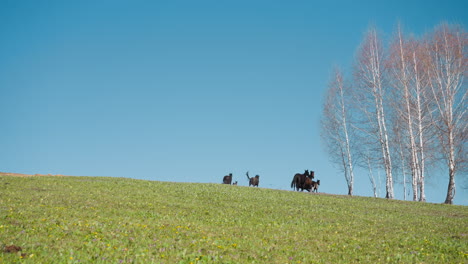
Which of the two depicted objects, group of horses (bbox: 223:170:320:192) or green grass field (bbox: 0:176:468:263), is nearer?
green grass field (bbox: 0:176:468:263)

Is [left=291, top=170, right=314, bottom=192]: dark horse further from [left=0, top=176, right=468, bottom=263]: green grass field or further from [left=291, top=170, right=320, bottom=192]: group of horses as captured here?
[left=0, top=176, right=468, bottom=263]: green grass field

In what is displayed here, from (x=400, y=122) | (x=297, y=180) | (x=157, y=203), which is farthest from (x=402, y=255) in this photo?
(x=400, y=122)

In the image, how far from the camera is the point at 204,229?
1605cm

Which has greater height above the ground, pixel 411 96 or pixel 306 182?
pixel 411 96

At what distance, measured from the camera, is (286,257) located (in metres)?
12.5

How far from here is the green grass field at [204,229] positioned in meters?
12.0

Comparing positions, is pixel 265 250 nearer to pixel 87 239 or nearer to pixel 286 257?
pixel 286 257

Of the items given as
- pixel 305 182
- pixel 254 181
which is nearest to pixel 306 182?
pixel 305 182

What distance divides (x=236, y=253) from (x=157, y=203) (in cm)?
1148

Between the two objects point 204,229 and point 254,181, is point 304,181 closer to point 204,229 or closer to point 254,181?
point 254,181

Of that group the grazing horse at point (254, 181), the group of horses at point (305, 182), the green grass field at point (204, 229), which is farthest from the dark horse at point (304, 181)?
the green grass field at point (204, 229)

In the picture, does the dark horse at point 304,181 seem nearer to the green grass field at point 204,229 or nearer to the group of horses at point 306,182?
the group of horses at point 306,182

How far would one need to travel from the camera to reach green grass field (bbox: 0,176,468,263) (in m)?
12.0

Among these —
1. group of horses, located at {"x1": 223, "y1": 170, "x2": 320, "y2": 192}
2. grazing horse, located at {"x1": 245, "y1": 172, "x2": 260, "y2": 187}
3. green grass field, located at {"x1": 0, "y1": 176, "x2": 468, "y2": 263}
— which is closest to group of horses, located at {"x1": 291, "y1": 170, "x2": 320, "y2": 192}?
group of horses, located at {"x1": 223, "y1": 170, "x2": 320, "y2": 192}
